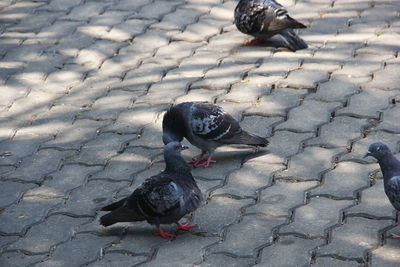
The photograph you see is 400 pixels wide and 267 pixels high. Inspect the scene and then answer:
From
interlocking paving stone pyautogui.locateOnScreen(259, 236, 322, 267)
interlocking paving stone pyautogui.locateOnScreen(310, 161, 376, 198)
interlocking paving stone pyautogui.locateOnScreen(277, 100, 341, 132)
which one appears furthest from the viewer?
interlocking paving stone pyautogui.locateOnScreen(277, 100, 341, 132)

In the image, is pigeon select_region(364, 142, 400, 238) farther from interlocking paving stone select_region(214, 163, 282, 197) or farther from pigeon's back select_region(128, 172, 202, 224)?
pigeon's back select_region(128, 172, 202, 224)

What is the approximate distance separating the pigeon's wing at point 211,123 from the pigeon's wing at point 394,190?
1521 mm

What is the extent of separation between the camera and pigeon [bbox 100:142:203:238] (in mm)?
5086

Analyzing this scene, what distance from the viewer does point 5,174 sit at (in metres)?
6.13

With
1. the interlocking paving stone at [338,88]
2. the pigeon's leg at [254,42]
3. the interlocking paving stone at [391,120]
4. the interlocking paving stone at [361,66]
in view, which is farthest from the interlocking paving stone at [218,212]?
the pigeon's leg at [254,42]

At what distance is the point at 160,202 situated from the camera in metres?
5.08

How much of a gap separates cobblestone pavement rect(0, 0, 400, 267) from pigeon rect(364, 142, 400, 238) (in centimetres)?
28

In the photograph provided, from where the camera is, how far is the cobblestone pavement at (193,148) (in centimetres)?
514

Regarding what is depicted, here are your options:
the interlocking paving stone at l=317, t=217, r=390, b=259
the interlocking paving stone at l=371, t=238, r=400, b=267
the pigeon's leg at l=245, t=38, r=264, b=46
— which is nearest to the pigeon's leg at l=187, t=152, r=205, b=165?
the interlocking paving stone at l=317, t=217, r=390, b=259

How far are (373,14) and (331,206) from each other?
12.5 feet

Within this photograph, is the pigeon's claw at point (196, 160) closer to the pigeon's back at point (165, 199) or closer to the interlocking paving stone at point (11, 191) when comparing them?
the pigeon's back at point (165, 199)

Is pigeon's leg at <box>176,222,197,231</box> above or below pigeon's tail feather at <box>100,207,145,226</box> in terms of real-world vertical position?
below

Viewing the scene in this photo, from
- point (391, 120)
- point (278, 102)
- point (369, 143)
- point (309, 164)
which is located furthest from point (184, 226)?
point (391, 120)

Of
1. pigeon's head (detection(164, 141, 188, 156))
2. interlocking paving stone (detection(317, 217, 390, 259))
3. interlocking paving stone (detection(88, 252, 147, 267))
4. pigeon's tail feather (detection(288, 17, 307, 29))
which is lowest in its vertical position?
interlocking paving stone (detection(88, 252, 147, 267))
